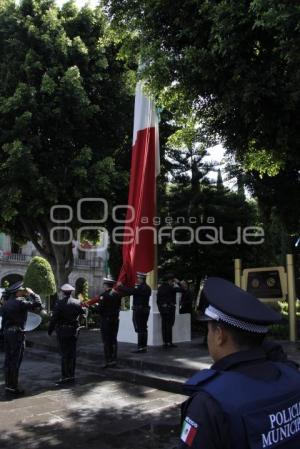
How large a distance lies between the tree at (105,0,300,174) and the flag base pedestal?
5.09 m

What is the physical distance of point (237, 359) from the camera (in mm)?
1816

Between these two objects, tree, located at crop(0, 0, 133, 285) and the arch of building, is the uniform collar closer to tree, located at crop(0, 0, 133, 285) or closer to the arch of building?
tree, located at crop(0, 0, 133, 285)

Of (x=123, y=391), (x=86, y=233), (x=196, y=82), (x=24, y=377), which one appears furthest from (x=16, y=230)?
(x=196, y=82)

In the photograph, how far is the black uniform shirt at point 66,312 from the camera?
29.4 feet

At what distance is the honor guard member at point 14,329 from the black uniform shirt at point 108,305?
1.79 m

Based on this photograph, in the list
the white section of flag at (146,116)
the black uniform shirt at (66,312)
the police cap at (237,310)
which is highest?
the white section of flag at (146,116)

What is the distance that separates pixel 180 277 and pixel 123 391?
30.4 feet

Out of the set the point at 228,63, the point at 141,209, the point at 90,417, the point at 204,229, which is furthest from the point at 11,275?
the point at 228,63

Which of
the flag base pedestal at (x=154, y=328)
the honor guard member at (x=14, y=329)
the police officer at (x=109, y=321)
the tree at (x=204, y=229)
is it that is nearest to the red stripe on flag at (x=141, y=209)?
the flag base pedestal at (x=154, y=328)

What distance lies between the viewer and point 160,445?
551 cm

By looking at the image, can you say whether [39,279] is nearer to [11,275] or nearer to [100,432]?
[100,432]

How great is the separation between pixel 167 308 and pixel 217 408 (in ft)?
33.7

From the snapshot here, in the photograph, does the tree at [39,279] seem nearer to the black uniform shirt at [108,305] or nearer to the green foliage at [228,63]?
the black uniform shirt at [108,305]

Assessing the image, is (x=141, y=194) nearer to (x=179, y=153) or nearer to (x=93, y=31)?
(x=179, y=153)
